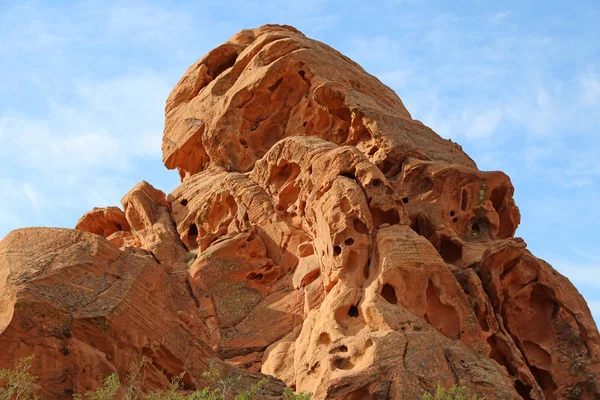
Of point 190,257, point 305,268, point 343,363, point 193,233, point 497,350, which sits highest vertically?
point 193,233

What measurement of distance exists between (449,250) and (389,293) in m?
5.19

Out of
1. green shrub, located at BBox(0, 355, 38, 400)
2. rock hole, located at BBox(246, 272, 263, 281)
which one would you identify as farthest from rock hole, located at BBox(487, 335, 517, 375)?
green shrub, located at BBox(0, 355, 38, 400)

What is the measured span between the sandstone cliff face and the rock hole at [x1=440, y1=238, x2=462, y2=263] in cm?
7

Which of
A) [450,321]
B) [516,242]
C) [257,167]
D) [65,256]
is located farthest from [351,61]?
[65,256]

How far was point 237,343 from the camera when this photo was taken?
31.4 metres

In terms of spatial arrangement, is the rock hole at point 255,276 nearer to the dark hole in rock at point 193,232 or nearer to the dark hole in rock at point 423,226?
the dark hole in rock at point 193,232

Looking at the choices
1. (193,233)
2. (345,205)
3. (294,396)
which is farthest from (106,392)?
(193,233)

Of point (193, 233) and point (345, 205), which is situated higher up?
point (193, 233)

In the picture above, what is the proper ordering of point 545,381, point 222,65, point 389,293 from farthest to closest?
point 222,65, point 545,381, point 389,293

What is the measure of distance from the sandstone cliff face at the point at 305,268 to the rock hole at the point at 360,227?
0.03 m

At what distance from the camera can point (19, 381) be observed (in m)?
20.4

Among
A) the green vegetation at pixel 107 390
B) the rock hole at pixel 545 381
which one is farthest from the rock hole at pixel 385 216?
the green vegetation at pixel 107 390

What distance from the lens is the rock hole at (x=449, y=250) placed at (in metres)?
32.3

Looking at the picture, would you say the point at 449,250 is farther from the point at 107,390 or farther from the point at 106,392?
the point at 107,390
